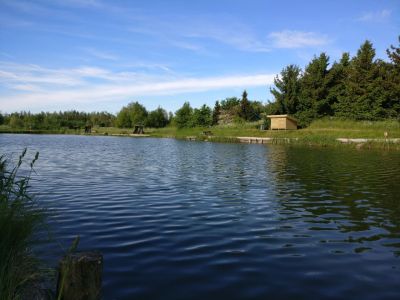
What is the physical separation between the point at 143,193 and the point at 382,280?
9.18 meters

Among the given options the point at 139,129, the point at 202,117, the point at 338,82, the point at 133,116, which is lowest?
the point at 139,129

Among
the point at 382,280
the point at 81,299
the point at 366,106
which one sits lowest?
the point at 382,280

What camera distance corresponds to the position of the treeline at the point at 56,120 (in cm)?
10950

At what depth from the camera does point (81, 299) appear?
14.1 feet

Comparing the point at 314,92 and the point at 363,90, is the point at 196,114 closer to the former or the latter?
the point at 314,92

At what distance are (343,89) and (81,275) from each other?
59.6 m

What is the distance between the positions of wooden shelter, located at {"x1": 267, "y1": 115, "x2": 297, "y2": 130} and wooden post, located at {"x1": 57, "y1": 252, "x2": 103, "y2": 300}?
53.2 meters

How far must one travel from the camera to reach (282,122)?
56.5 metres

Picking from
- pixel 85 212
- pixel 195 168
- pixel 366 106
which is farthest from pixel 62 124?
pixel 85 212

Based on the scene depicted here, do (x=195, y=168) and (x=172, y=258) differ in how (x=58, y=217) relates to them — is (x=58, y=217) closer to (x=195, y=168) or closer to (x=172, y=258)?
(x=172, y=258)

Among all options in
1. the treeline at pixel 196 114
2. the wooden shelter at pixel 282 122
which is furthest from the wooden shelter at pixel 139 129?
the wooden shelter at pixel 282 122

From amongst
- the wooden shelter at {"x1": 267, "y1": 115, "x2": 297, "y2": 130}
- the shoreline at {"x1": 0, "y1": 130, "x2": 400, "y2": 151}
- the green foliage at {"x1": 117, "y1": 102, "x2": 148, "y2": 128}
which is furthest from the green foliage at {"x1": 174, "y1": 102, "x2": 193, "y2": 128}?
the wooden shelter at {"x1": 267, "y1": 115, "x2": 297, "y2": 130}

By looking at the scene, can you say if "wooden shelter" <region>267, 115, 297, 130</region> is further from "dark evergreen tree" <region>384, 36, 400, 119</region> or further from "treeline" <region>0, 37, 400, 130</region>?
"dark evergreen tree" <region>384, 36, 400, 119</region>

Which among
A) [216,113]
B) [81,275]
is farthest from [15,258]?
[216,113]
